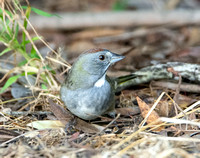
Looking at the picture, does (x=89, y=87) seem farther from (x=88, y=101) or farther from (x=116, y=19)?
(x=116, y=19)

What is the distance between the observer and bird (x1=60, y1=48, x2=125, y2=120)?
3.34 meters

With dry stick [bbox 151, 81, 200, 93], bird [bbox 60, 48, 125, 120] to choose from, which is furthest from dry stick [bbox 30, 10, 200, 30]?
bird [bbox 60, 48, 125, 120]

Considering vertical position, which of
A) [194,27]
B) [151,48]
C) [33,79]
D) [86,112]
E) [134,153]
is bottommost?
[134,153]

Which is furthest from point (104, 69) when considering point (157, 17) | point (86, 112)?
point (157, 17)

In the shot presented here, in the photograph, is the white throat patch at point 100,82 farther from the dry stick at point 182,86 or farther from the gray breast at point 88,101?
the dry stick at point 182,86

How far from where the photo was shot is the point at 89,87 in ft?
11.1

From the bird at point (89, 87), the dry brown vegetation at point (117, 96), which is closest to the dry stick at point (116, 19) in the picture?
the dry brown vegetation at point (117, 96)

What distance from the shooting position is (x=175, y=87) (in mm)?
3977

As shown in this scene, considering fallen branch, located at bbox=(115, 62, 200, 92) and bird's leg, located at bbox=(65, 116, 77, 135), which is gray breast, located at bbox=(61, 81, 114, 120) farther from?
fallen branch, located at bbox=(115, 62, 200, 92)

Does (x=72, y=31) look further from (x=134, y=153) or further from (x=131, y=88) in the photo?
(x=134, y=153)

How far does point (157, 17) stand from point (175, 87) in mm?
Result: 3231

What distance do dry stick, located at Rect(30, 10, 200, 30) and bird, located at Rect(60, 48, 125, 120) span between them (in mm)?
3459

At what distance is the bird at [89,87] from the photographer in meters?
3.34

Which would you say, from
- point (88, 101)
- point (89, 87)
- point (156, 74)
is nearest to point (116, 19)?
point (156, 74)
